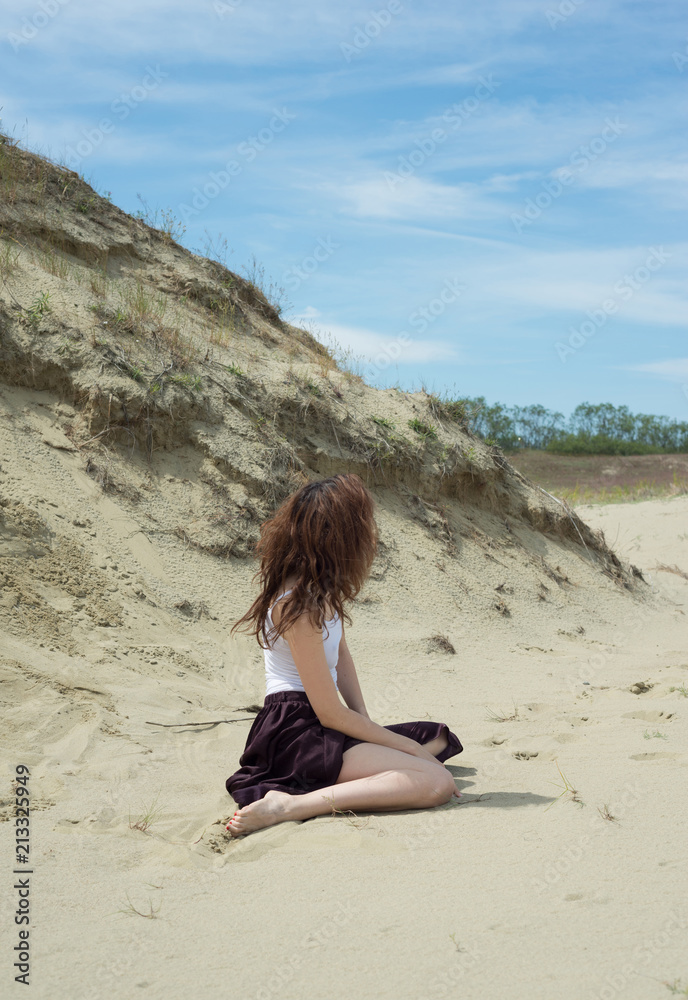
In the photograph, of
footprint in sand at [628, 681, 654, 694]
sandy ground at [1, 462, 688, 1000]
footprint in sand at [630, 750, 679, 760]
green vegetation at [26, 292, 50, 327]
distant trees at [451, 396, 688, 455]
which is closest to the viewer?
sandy ground at [1, 462, 688, 1000]

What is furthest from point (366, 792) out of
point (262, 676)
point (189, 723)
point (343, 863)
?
point (262, 676)

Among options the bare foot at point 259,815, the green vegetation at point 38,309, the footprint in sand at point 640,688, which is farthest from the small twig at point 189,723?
the green vegetation at point 38,309

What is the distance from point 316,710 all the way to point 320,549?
654 mm

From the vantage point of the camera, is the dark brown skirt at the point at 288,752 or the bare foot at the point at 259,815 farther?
the dark brown skirt at the point at 288,752

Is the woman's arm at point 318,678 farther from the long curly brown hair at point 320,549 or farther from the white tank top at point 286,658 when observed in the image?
the white tank top at point 286,658

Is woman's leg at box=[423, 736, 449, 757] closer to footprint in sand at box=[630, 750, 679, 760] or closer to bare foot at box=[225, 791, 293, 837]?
bare foot at box=[225, 791, 293, 837]

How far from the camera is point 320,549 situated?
9.98 ft

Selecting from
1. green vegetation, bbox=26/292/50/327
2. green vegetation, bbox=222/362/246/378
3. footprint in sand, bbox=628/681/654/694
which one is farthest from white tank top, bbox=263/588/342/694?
green vegetation, bbox=222/362/246/378

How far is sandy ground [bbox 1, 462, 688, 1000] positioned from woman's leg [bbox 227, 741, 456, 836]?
0.07m

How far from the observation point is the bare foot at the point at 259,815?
9.39 ft

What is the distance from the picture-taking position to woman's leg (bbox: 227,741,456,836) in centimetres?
290

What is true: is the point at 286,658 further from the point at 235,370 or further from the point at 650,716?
the point at 235,370

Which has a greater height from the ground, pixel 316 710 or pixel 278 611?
pixel 278 611

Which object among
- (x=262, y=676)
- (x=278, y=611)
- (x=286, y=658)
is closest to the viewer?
(x=278, y=611)
